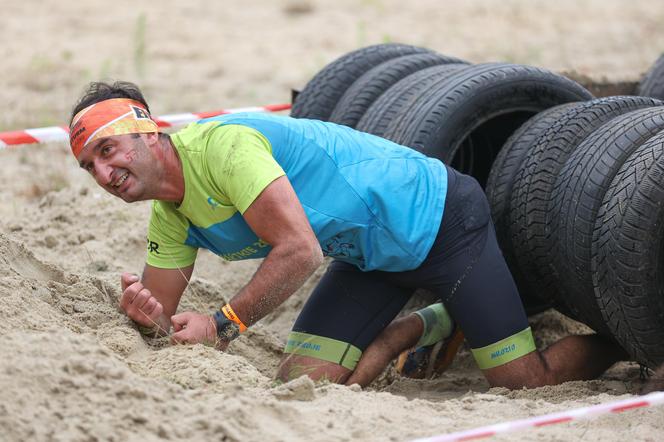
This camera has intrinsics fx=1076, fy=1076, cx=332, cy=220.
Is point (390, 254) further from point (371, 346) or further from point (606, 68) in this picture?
point (606, 68)

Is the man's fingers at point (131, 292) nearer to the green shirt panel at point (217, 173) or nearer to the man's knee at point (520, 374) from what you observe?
the green shirt panel at point (217, 173)

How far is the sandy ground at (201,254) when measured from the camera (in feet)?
11.3

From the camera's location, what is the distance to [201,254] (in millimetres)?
6816

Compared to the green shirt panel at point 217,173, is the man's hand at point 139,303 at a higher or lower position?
lower

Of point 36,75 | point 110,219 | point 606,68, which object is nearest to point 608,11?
point 606,68

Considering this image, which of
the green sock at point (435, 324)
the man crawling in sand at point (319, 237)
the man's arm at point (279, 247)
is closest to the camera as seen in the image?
the man's arm at point (279, 247)

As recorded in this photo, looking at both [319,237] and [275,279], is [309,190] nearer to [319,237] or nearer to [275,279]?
[319,237]

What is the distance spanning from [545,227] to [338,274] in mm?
1009

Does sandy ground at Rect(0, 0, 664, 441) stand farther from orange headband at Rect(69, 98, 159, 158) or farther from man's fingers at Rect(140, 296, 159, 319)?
orange headband at Rect(69, 98, 159, 158)

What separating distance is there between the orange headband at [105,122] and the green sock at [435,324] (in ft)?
5.77

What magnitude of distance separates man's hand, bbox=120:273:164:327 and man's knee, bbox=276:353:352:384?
71 centimetres

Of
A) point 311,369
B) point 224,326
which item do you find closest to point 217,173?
point 224,326

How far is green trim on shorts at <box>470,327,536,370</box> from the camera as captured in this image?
4.84m

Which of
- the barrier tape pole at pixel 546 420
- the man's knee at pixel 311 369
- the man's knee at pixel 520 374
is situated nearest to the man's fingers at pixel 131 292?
the man's knee at pixel 311 369
